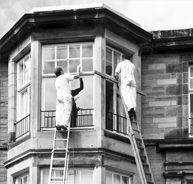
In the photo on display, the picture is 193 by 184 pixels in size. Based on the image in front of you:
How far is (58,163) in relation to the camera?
22828mm

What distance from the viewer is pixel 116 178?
76.5 ft

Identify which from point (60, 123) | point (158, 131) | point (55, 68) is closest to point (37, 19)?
point (55, 68)

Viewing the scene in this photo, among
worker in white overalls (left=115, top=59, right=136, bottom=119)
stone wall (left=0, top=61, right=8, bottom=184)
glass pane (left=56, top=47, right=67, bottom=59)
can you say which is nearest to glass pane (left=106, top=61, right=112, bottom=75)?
worker in white overalls (left=115, top=59, right=136, bottom=119)

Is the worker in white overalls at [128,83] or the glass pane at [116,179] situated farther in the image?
the glass pane at [116,179]

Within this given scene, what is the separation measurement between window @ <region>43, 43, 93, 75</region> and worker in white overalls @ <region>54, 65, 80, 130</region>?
0.67 metres

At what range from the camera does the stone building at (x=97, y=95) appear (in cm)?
2303

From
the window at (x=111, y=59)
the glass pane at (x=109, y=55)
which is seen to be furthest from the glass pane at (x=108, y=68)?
the glass pane at (x=109, y=55)

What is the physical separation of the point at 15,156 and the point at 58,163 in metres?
1.52

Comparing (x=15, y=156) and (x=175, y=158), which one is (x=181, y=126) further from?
(x=15, y=156)

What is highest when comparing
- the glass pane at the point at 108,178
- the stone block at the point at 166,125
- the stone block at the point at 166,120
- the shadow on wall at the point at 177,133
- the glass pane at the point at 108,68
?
the glass pane at the point at 108,68

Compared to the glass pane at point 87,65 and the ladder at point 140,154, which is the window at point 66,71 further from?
the ladder at point 140,154

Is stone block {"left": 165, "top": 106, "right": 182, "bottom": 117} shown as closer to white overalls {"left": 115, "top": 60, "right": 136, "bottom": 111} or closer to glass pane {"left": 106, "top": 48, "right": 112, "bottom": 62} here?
white overalls {"left": 115, "top": 60, "right": 136, "bottom": 111}

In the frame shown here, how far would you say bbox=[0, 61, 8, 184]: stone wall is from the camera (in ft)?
81.1

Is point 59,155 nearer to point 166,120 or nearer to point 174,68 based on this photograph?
point 166,120
